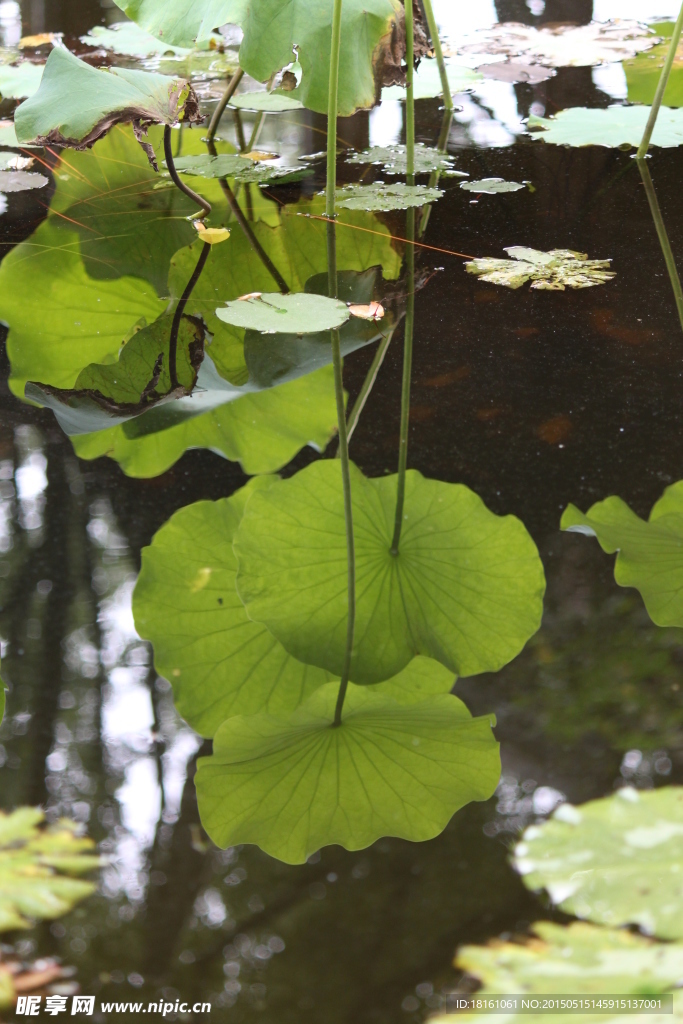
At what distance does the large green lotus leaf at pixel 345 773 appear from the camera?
2.56ft

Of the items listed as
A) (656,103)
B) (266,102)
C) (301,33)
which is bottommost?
(266,102)

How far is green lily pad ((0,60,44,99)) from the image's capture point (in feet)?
8.65

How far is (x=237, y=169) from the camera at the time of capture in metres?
2.29

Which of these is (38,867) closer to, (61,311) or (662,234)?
(61,311)

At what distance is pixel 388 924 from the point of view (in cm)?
70

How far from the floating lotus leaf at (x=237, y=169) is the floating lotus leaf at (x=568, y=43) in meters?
1.28

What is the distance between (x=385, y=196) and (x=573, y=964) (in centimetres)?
175

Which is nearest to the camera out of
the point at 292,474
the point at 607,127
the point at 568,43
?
the point at 292,474

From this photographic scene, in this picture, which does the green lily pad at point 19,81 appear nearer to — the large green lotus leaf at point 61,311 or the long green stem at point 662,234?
the large green lotus leaf at point 61,311

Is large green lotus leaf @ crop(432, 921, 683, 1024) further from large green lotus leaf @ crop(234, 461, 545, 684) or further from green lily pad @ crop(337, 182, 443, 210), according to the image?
green lily pad @ crop(337, 182, 443, 210)

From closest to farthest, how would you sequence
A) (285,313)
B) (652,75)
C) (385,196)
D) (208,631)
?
1. (208,631)
2. (285,313)
3. (385,196)
4. (652,75)

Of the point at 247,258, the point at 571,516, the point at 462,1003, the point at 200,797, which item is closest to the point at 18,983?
the point at 200,797

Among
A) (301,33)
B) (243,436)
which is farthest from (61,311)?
(301,33)

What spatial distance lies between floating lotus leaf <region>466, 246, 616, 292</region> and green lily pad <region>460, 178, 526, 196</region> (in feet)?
1.22
